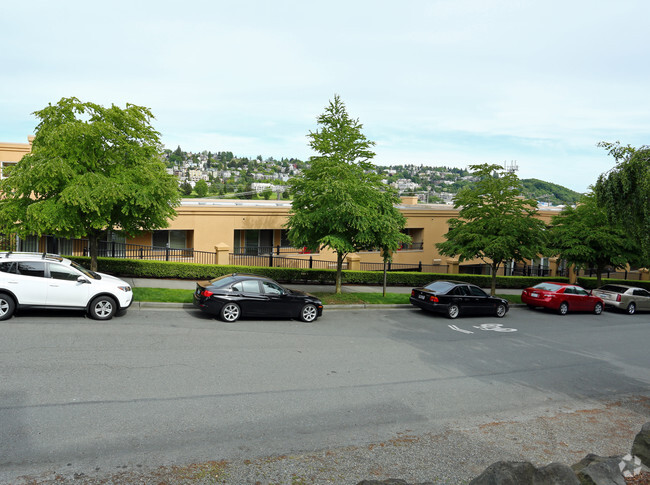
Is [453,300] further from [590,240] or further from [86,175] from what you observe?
[86,175]

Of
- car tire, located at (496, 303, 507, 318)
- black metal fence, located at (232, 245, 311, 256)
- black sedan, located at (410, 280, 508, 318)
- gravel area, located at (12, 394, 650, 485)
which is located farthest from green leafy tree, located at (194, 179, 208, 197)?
gravel area, located at (12, 394, 650, 485)

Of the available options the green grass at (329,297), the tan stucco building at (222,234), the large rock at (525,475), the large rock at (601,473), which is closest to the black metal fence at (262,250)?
the tan stucco building at (222,234)

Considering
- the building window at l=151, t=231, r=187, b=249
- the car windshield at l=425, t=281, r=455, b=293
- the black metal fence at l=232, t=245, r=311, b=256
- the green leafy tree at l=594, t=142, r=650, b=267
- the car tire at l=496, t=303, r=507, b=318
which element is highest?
the green leafy tree at l=594, t=142, r=650, b=267

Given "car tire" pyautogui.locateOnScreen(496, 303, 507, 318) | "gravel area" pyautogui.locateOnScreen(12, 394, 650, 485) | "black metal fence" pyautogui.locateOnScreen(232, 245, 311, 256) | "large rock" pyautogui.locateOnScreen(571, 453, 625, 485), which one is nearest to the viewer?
"large rock" pyautogui.locateOnScreen(571, 453, 625, 485)

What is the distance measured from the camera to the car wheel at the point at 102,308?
39.7 feet

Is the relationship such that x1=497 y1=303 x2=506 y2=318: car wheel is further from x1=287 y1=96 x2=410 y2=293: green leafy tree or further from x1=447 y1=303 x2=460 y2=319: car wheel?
x1=287 y1=96 x2=410 y2=293: green leafy tree

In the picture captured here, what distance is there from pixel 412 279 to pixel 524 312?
6.71 meters

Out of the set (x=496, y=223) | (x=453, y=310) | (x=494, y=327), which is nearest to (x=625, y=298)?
(x=496, y=223)

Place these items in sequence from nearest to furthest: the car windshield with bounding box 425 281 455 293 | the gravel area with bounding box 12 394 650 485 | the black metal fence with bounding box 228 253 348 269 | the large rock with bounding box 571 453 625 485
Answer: the large rock with bounding box 571 453 625 485 < the gravel area with bounding box 12 394 650 485 < the car windshield with bounding box 425 281 455 293 < the black metal fence with bounding box 228 253 348 269

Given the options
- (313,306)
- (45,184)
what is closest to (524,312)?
(313,306)

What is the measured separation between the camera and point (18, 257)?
460 inches

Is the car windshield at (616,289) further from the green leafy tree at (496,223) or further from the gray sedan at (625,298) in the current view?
the green leafy tree at (496,223)

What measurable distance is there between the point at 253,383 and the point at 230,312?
5159 millimetres

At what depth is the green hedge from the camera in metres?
19.2
